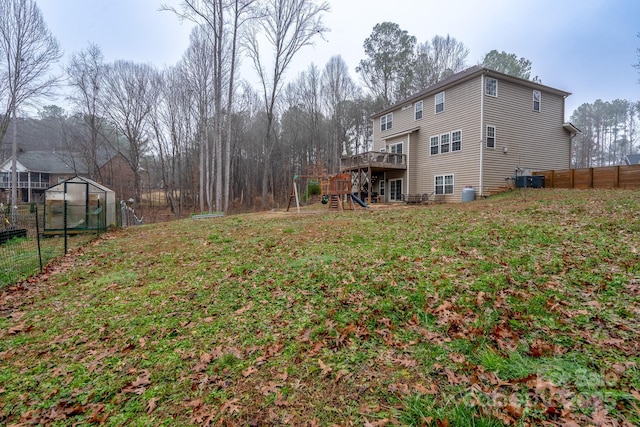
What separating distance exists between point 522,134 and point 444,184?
507cm

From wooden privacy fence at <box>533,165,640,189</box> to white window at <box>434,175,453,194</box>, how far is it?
15.3 feet

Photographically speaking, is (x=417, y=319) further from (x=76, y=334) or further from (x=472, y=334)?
(x=76, y=334)

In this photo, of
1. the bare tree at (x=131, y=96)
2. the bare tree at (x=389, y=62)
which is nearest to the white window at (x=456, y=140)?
the bare tree at (x=389, y=62)

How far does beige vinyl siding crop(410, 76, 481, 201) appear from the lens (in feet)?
50.7

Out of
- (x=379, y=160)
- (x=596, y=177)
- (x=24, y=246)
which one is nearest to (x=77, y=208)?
(x=24, y=246)

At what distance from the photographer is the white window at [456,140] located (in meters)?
16.3

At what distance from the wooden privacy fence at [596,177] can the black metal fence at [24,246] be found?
2080 cm

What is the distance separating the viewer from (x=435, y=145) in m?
17.8

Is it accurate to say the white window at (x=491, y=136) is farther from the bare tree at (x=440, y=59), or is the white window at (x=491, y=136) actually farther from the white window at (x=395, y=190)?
the bare tree at (x=440, y=59)

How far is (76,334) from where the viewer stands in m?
3.41

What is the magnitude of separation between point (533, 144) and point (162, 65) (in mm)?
29132

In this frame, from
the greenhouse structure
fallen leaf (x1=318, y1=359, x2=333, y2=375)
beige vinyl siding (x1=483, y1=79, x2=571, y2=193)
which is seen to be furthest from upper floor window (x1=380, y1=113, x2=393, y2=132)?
fallen leaf (x1=318, y1=359, x2=333, y2=375)

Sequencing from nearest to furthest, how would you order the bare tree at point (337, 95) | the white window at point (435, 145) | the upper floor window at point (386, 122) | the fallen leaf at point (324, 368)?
the fallen leaf at point (324, 368), the white window at point (435, 145), the upper floor window at point (386, 122), the bare tree at point (337, 95)

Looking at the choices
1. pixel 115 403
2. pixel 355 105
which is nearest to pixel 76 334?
pixel 115 403
